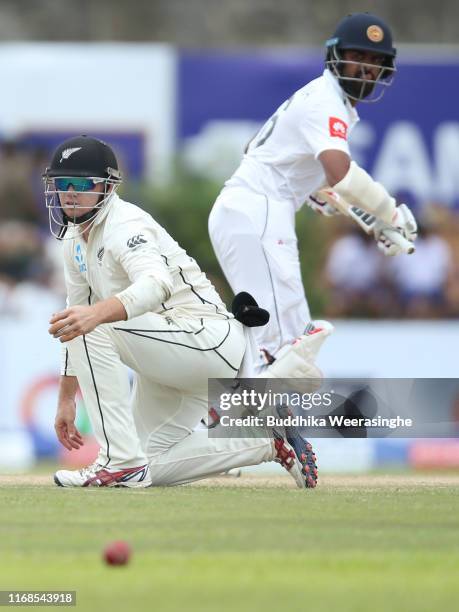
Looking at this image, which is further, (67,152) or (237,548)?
(67,152)

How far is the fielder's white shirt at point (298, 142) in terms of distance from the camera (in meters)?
6.78

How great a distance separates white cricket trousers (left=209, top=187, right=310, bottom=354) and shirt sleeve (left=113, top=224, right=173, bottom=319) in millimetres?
941

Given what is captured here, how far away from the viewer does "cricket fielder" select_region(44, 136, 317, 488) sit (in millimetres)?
A: 5910

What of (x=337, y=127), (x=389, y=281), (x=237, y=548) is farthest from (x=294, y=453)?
(x=389, y=281)

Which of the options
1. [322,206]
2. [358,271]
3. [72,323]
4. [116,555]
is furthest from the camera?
[358,271]

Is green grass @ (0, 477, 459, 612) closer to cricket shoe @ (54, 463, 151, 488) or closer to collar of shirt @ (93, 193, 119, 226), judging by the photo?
cricket shoe @ (54, 463, 151, 488)

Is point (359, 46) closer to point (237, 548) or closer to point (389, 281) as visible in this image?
point (237, 548)

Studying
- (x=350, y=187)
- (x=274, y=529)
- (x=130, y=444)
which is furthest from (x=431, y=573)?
(x=350, y=187)

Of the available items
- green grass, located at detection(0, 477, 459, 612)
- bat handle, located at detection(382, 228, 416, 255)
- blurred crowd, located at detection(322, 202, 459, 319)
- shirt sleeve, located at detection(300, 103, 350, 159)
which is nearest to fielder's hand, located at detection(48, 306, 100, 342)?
green grass, located at detection(0, 477, 459, 612)

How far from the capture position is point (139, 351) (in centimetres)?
603

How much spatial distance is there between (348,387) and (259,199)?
1.56 m

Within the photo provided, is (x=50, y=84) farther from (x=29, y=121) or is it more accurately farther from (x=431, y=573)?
(x=431, y=573)

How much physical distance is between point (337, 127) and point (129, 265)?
1.45 m

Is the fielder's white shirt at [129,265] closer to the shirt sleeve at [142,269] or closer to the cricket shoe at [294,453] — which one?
the shirt sleeve at [142,269]
